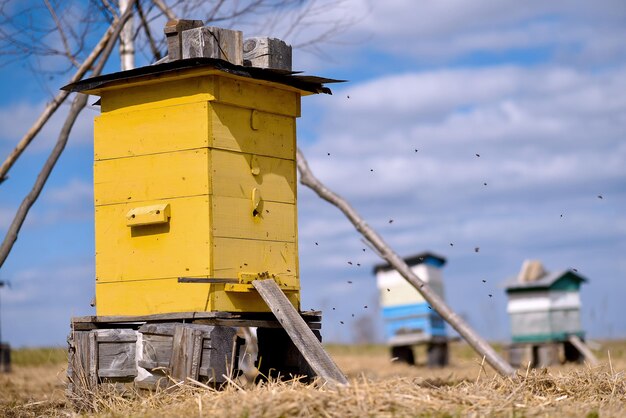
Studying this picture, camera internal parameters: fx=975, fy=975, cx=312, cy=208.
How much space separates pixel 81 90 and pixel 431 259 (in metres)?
12.4

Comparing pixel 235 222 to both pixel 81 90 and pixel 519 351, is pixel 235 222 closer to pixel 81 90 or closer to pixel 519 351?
pixel 81 90

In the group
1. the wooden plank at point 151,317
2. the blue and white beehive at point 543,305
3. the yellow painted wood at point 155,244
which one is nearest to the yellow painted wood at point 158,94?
the yellow painted wood at point 155,244

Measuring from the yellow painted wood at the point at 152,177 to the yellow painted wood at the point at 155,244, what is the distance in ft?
0.21

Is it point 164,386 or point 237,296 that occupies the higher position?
point 237,296

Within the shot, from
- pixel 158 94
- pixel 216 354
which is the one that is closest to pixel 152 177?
pixel 158 94

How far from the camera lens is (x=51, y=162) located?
1001 centimetres

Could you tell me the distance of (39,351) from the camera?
21266 mm

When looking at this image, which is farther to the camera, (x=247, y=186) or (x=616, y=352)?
(x=616, y=352)

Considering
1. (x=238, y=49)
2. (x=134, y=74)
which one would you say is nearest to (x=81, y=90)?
(x=134, y=74)

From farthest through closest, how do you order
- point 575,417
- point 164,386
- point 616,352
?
point 616,352, point 164,386, point 575,417

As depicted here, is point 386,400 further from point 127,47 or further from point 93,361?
point 127,47

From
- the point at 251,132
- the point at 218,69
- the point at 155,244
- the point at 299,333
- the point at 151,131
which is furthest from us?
the point at 251,132

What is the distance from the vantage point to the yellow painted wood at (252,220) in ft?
24.0

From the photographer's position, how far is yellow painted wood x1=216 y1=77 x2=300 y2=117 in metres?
7.49
